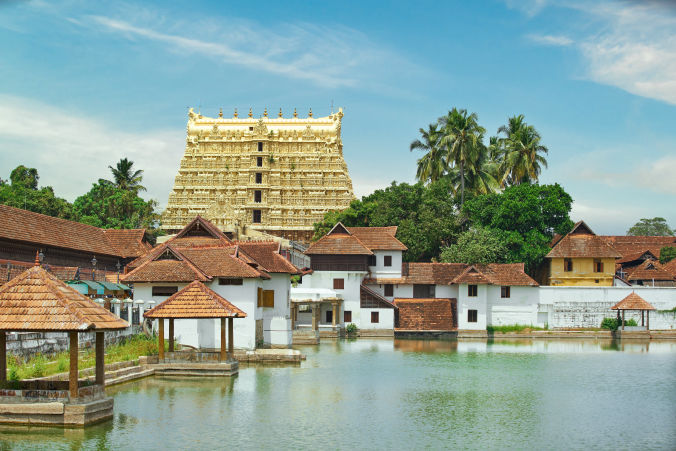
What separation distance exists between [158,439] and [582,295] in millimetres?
42357

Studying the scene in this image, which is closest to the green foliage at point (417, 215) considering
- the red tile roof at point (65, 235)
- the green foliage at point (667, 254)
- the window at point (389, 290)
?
the window at point (389, 290)

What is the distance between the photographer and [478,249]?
5706 centimetres

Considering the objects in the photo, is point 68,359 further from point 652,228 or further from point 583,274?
point 652,228

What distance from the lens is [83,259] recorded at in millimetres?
45688

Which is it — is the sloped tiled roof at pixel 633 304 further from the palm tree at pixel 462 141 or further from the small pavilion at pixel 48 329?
the small pavilion at pixel 48 329

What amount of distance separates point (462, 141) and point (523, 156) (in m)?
5.78

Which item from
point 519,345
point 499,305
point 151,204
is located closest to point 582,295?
point 499,305

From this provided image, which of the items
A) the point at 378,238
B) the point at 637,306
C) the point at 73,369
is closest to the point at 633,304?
the point at 637,306

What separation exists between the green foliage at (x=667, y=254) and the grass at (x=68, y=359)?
49099 millimetres

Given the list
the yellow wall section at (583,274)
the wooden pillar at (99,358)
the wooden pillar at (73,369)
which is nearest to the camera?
the wooden pillar at (73,369)

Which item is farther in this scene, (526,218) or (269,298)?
(526,218)

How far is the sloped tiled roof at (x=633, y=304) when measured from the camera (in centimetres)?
5244

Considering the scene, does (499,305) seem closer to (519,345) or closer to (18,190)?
(519,345)

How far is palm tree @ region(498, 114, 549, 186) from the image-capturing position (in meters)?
69.6
